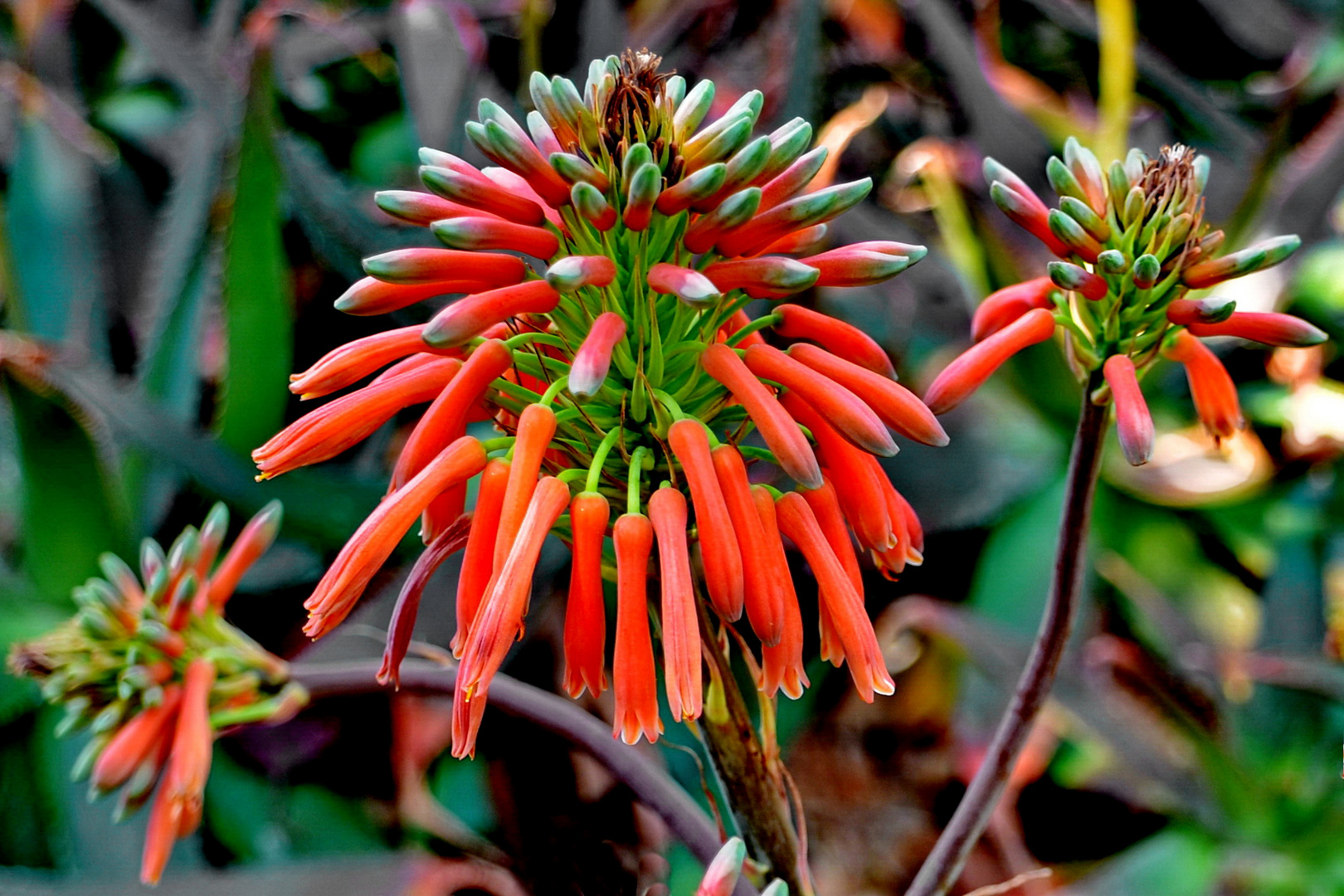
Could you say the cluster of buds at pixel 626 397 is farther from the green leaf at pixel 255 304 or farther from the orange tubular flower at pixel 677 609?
the green leaf at pixel 255 304

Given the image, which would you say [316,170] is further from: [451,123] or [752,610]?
[752,610]

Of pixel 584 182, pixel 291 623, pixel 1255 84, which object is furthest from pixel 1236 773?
pixel 1255 84

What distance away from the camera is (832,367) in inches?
14.9

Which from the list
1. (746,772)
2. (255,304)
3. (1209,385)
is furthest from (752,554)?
(255,304)

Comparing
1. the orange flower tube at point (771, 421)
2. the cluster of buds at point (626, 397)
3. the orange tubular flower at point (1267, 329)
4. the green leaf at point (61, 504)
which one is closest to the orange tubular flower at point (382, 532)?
the cluster of buds at point (626, 397)

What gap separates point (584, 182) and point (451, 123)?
1.06 metres

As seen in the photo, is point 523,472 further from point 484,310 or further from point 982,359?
point 982,359

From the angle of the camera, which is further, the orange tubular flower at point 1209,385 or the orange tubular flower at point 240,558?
the orange tubular flower at point 240,558

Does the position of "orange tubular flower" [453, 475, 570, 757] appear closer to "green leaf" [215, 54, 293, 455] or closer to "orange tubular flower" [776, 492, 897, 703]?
"orange tubular flower" [776, 492, 897, 703]

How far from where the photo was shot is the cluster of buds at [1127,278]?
15.5 inches

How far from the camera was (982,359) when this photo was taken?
1.37 feet

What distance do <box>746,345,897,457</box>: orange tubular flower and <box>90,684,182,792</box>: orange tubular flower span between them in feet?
1.44

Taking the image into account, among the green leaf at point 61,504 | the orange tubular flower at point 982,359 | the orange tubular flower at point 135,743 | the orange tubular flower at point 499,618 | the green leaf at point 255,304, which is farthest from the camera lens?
the green leaf at point 255,304

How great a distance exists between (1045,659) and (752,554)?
0.58 feet
